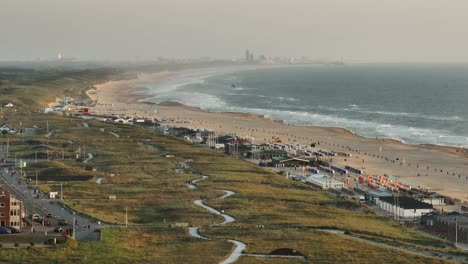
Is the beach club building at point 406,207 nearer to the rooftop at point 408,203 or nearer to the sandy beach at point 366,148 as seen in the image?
the rooftop at point 408,203

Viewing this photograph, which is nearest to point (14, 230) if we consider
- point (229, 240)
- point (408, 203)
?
point (229, 240)

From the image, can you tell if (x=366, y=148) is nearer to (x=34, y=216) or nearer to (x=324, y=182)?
(x=324, y=182)

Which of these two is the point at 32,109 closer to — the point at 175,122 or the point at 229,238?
the point at 175,122

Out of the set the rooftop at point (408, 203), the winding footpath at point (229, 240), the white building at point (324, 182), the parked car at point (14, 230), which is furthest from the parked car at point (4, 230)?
the white building at point (324, 182)

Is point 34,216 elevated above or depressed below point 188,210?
above

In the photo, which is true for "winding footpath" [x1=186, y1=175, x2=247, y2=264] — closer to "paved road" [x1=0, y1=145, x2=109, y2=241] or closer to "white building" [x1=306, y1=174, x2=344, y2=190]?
"paved road" [x1=0, y1=145, x2=109, y2=241]

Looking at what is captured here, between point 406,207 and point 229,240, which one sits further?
point 406,207

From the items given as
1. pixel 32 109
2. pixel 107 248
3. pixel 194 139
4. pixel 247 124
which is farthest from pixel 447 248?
pixel 32 109

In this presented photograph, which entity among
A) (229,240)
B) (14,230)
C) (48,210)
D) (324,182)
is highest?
(14,230)
